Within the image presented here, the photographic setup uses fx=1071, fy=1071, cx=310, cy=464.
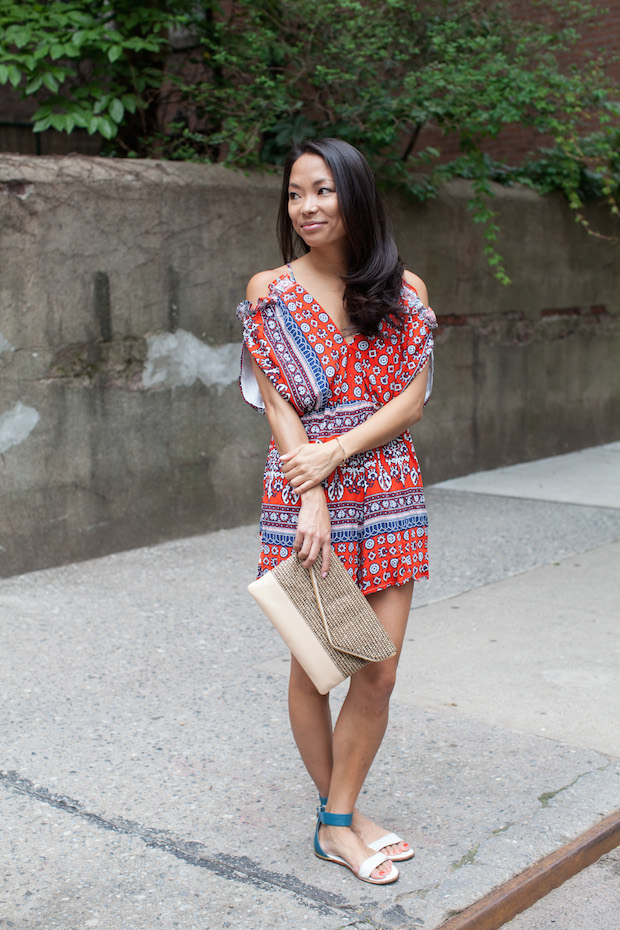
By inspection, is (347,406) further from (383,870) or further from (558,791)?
(558,791)

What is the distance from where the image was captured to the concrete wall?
552cm

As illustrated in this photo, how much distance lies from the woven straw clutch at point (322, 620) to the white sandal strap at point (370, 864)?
1.64 feet

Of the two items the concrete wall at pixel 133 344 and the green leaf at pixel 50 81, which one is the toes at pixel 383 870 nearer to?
the concrete wall at pixel 133 344

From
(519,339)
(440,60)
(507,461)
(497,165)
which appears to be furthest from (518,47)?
(507,461)

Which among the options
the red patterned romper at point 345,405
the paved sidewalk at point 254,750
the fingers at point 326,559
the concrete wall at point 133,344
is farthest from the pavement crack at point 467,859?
the concrete wall at point 133,344

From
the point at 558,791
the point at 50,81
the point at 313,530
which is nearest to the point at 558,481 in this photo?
the point at 50,81

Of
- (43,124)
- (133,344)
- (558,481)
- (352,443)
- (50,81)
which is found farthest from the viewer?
(558,481)

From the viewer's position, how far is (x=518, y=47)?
7242 millimetres

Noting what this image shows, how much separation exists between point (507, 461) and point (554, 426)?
696mm

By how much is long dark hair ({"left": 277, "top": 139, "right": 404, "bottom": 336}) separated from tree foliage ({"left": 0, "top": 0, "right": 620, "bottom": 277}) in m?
3.92

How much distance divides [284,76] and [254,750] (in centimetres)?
478

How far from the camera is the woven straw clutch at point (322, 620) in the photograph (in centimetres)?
255

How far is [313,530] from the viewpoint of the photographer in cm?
261

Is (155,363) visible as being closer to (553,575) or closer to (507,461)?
(553,575)
